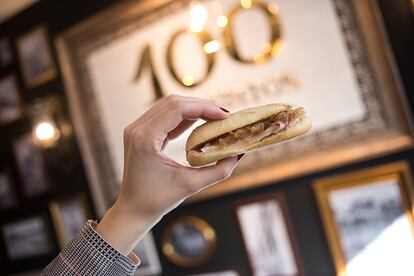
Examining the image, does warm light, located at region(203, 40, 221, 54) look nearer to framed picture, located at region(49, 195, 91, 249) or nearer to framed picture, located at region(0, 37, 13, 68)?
framed picture, located at region(49, 195, 91, 249)

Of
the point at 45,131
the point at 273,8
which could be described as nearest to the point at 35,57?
the point at 45,131

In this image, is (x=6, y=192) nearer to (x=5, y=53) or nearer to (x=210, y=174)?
(x=5, y=53)

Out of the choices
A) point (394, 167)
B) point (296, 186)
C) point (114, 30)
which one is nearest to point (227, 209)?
point (296, 186)

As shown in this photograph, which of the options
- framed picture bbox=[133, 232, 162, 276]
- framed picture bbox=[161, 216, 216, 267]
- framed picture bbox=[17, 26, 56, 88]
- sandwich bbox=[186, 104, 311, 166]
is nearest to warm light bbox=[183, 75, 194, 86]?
framed picture bbox=[161, 216, 216, 267]

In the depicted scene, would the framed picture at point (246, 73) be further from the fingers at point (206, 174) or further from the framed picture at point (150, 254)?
the fingers at point (206, 174)

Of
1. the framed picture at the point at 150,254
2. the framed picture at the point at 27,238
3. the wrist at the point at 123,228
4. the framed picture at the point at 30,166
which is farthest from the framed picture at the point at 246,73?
the wrist at the point at 123,228
